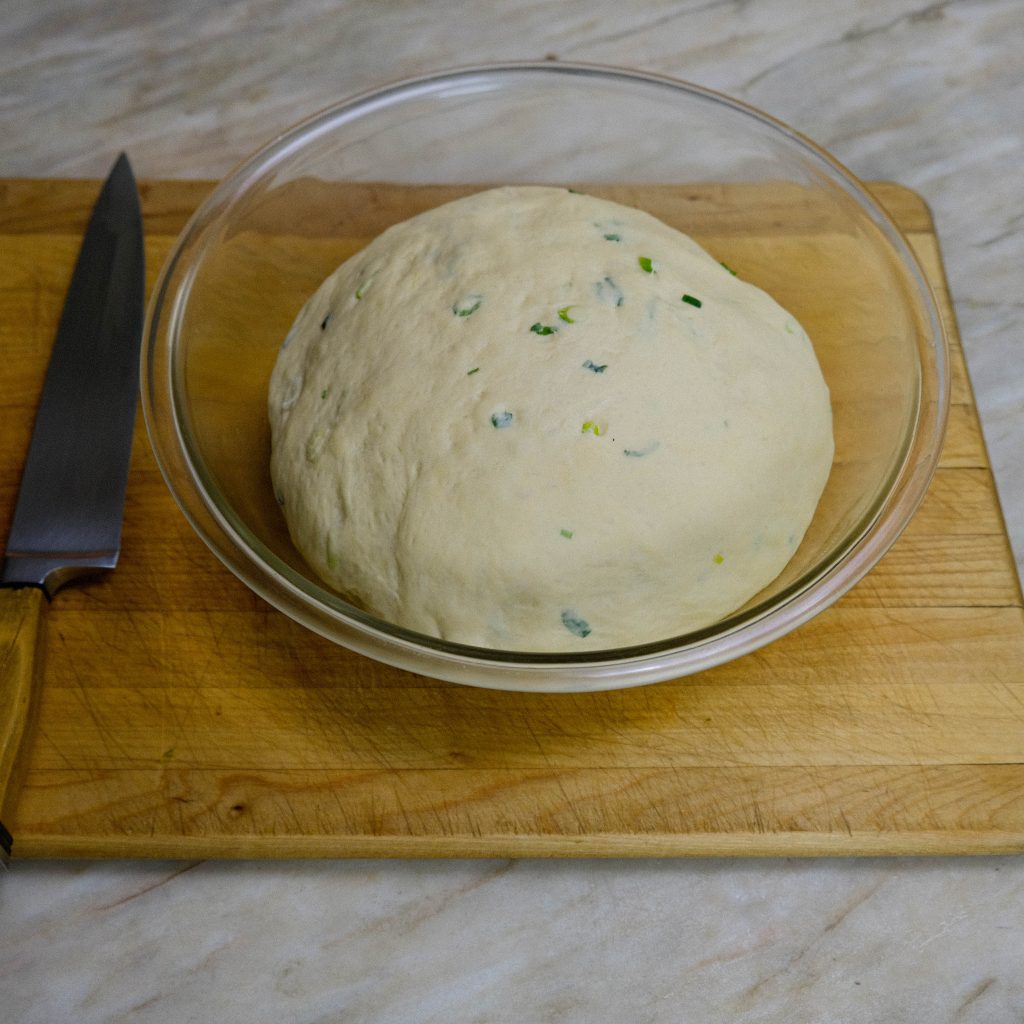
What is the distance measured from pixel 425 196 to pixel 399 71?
487mm

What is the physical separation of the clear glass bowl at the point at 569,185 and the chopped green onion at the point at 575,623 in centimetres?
9

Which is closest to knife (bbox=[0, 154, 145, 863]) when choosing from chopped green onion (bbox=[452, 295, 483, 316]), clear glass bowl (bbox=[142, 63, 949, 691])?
clear glass bowl (bbox=[142, 63, 949, 691])

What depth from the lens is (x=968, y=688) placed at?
112 cm

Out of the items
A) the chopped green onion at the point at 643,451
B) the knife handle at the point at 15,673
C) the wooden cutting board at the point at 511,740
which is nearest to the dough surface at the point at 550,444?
the chopped green onion at the point at 643,451

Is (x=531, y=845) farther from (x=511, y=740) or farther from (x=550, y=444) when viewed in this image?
(x=550, y=444)

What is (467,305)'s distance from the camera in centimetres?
107

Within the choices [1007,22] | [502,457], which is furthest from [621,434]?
[1007,22]

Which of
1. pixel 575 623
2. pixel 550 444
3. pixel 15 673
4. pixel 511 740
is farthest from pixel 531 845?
pixel 15 673

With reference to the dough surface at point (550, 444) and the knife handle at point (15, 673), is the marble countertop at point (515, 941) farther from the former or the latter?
the dough surface at point (550, 444)

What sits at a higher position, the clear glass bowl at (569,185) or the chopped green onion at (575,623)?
the clear glass bowl at (569,185)

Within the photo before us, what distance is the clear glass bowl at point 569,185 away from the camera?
0.96m

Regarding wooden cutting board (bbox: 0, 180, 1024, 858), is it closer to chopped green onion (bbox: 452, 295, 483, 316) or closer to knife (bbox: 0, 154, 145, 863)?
knife (bbox: 0, 154, 145, 863)

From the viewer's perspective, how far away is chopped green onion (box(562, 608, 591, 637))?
3.27 ft

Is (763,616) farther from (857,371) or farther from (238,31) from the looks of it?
(238,31)
